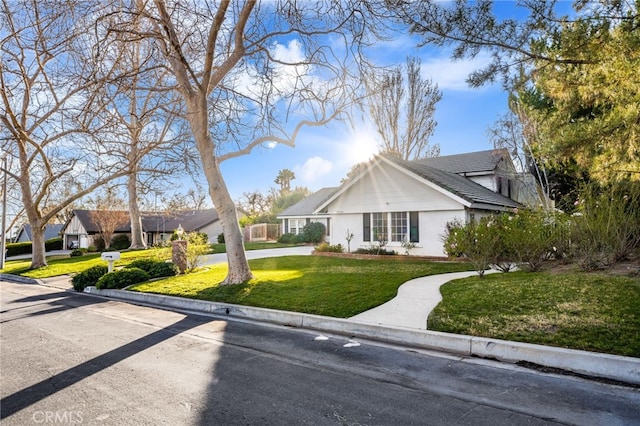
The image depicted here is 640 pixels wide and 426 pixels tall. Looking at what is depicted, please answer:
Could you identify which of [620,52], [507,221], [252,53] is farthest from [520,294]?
[252,53]

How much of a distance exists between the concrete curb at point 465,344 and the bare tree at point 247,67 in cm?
350

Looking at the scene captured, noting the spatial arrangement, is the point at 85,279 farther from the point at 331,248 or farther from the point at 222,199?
the point at 331,248

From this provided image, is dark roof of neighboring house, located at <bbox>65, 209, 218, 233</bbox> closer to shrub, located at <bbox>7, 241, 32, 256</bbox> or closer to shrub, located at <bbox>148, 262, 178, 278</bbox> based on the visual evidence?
shrub, located at <bbox>7, 241, 32, 256</bbox>

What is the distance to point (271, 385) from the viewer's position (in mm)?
4090

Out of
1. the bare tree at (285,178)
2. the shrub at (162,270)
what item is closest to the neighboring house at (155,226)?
the bare tree at (285,178)

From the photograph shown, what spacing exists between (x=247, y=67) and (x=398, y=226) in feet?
33.4

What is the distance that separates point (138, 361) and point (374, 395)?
10.9ft

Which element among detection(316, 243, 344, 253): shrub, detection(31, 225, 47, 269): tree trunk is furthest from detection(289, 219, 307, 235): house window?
detection(31, 225, 47, 269): tree trunk

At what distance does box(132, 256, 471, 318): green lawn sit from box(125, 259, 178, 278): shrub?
72 centimetres

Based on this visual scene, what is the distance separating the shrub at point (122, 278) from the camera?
1177 centimetres

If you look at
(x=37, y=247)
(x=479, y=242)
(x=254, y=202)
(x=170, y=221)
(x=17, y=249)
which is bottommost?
(x=17, y=249)

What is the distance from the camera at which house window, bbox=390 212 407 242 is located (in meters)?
17.3

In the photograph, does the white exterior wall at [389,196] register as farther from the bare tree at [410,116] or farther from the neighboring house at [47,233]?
the neighboring house at [47,233]

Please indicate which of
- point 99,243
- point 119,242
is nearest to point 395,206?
point 119,242
